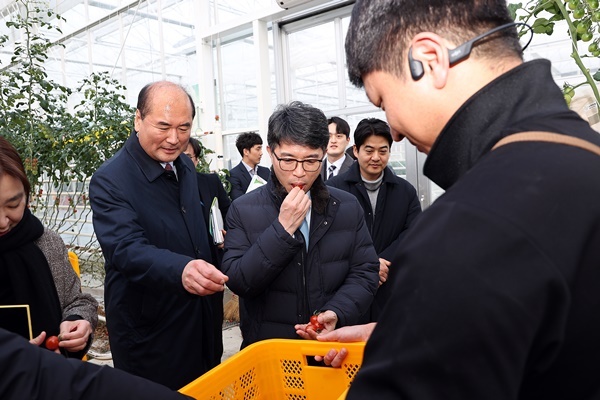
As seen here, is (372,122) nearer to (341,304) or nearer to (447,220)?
(341,304)

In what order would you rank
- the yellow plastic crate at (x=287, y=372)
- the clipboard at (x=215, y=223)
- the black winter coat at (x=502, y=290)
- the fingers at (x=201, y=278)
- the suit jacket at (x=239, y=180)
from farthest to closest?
the suit jacket at (x=239, y=180), the clipboard at (x=215, y=223), the fingers at (x=201, y=278), the yellow plastic crate at (x=287, y=372), the black winter coat at (x=502, y=290)

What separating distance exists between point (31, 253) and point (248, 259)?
77cm

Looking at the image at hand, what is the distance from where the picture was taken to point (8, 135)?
4.03m

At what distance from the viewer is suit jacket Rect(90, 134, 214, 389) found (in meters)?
1.81

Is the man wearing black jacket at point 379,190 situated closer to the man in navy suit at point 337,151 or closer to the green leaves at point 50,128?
the man in navy suit at point 337,151

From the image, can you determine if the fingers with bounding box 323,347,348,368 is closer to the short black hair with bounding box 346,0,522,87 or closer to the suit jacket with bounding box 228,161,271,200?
the short black hair with bounding box 346,0,522,87

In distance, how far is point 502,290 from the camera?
51cm

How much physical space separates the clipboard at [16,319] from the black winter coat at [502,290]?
1.20m

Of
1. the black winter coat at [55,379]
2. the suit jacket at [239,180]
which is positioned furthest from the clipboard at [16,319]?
the suit jacket at [239,180]

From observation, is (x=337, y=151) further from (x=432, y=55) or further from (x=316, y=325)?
(x=432, y=55)

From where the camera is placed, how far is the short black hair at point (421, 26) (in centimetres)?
70

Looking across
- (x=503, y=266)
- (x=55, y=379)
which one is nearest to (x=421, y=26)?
(x=503, y=266)

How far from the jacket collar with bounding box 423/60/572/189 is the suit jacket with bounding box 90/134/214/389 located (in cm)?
133

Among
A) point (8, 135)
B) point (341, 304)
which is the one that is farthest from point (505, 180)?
point (8, 135)
